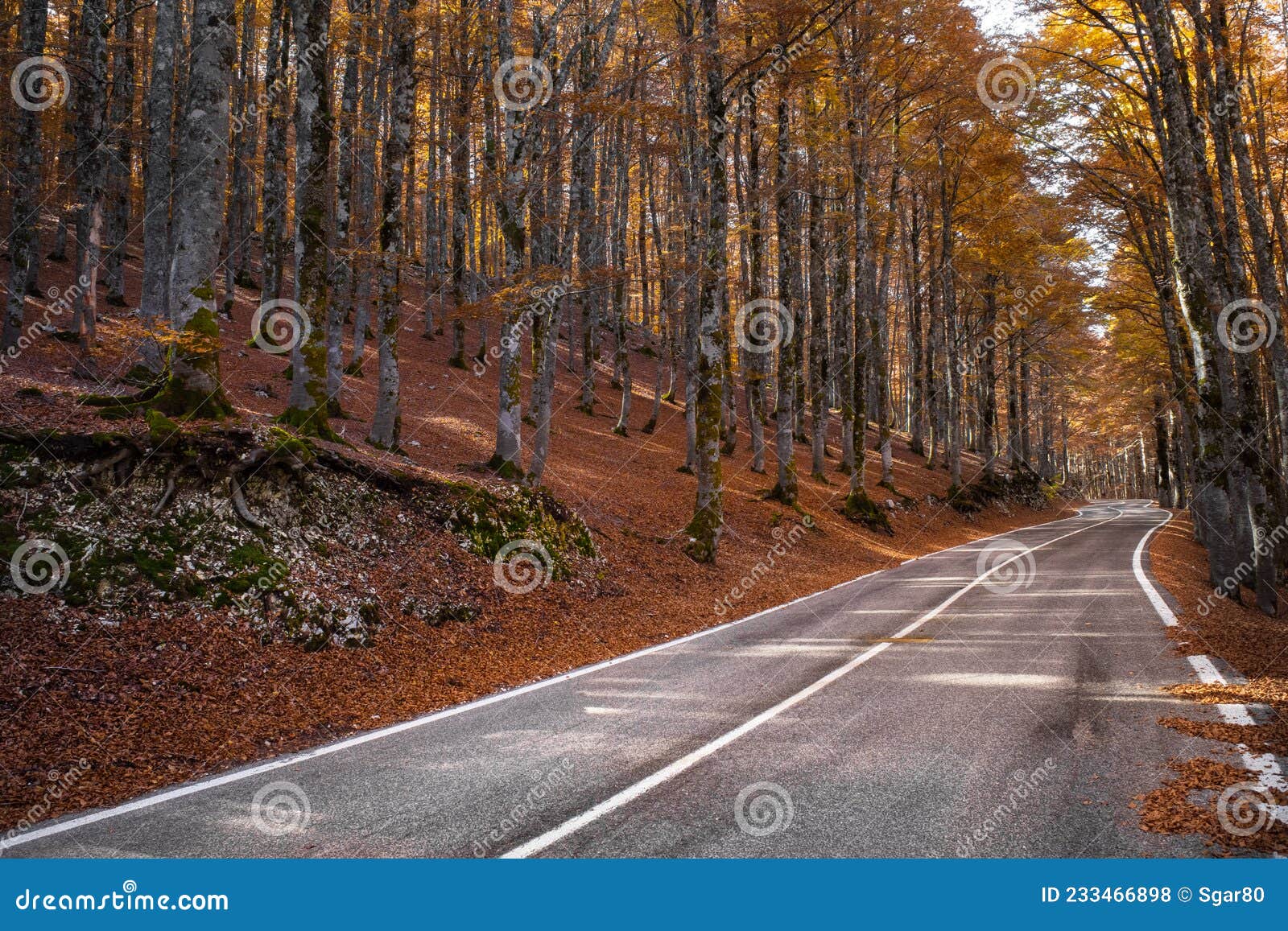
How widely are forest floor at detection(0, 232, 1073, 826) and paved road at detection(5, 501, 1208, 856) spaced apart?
733 mm

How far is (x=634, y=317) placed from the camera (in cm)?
5703

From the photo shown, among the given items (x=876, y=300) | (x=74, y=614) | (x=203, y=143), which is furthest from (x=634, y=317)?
(x=74, y=614)

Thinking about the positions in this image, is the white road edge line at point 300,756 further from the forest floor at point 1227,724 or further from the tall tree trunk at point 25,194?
the tall tree trunk at point 25,194

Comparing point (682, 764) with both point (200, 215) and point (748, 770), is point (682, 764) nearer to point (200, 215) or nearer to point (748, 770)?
point (748, 770)

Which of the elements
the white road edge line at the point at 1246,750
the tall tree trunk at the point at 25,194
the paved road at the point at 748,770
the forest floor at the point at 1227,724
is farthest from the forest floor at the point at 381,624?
the white road edge line at the point at 1246,750

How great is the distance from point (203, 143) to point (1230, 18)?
60.4 feet

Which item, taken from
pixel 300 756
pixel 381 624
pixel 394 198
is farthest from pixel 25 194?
pixel 300 756

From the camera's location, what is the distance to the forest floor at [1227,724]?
4191 millimetres

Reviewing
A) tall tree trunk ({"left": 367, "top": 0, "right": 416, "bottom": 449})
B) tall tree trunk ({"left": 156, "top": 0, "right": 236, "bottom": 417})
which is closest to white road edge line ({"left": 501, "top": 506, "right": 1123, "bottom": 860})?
tall tree trunk ({"left": 156, "top": 0, "right": 236, "bottom": 417})

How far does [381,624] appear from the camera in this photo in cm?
897

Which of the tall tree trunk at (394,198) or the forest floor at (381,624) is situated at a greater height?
the tall tree trunk at (394,198)

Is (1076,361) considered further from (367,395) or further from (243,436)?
(243,436)

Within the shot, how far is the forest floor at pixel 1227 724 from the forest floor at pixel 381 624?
20.1 feet

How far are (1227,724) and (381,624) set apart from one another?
8464 mm
